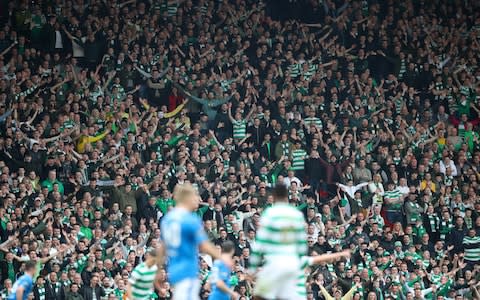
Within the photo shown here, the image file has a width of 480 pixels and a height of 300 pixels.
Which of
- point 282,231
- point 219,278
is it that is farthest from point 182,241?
point 219,278

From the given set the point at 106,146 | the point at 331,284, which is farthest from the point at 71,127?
the point at 331,284

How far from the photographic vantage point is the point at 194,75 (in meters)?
30.1

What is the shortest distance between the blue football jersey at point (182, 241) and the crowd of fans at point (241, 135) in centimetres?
915

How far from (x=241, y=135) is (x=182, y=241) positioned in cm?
1567

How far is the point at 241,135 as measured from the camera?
2895 cm

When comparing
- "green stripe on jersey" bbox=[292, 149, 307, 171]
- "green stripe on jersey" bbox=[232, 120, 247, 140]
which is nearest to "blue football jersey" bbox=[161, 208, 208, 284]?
"green stripe on jersey" bbox=[292, 149, 307, 171]

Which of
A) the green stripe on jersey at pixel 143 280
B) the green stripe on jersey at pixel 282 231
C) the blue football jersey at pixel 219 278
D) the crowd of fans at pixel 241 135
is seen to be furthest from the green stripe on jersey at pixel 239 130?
the green stripe on jersey at pixel 282 231

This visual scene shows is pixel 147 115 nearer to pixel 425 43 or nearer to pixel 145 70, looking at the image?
pixel 145 70

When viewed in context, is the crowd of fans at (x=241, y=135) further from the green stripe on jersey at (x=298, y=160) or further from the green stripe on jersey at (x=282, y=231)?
the green stripe on jersey at (x=282, y=231)

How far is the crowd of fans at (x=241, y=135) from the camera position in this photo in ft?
80.8

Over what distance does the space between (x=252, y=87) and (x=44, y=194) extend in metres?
7.58

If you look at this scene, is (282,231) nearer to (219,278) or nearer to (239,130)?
(219,278)

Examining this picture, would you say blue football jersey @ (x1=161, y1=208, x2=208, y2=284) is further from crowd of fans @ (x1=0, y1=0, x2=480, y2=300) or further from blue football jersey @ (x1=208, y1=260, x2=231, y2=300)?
crowd of fans @ (x1=0, y1=0, x2=480, y2=300)

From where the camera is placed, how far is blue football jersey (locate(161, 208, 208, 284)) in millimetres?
13203
